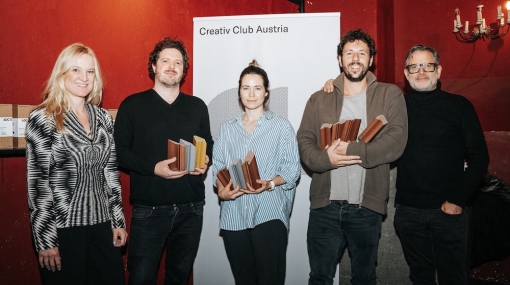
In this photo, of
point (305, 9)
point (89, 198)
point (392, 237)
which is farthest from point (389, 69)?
point (89, 198)

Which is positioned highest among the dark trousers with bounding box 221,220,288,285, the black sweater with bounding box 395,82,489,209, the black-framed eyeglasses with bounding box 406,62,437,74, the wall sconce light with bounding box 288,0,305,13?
the wall sconce light with bounding box 288,0,305,13

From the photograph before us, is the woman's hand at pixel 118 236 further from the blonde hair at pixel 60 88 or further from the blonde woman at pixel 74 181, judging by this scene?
the blonde hair at pixel 60 88

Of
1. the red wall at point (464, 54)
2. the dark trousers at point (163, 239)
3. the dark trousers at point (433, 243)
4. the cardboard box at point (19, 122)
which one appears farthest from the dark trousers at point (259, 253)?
the red wall at point (464, 54)

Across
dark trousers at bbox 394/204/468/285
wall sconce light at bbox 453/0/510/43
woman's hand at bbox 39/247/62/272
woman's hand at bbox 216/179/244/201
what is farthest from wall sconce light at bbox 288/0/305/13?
woman's hand at bbox 39/247/62/272

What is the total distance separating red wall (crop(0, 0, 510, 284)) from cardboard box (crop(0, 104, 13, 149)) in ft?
0.16

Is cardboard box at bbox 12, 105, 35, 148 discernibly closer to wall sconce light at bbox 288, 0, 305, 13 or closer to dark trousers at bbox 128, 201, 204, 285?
dark trousers at bbox 128, 201, 204, 285

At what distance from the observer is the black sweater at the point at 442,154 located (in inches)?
99.2

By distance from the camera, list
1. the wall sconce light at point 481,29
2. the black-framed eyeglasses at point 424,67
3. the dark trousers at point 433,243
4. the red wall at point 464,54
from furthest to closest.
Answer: the red wall at point 464,54, the wall sconce light at point 481,29, the black-framed eyeglasses at point 424,67, the dark trousers at point 433,243

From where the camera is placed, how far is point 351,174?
8.05ft

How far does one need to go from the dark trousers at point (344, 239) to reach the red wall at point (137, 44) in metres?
1.17

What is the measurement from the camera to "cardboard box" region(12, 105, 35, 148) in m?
2.34

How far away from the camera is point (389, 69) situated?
17.8 ft

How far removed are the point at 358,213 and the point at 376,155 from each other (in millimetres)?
357

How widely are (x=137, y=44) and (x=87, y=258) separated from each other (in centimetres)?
172
